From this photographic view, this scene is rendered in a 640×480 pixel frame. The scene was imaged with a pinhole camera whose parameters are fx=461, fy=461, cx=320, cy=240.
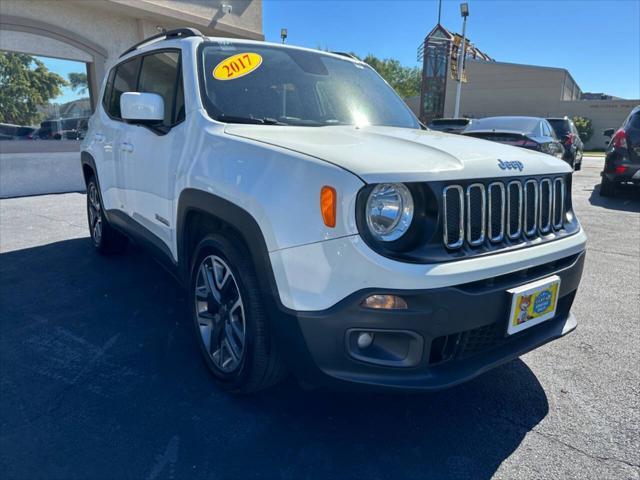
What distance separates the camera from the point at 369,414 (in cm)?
230

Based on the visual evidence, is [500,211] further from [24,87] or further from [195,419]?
[24,87]

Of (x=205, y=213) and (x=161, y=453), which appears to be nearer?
(x=161, y=453)

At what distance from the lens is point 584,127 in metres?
34.4

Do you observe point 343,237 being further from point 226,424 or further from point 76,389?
point 76,389

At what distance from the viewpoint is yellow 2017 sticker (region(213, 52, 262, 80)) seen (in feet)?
9.06

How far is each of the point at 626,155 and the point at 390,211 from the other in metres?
7.89

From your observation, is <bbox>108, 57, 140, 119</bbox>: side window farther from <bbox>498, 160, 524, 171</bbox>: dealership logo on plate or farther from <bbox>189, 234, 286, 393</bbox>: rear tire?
<bbox>498, 160, 524, 171</bbox>: dealership logo on plate

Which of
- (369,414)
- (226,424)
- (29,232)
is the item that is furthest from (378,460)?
(29,232)

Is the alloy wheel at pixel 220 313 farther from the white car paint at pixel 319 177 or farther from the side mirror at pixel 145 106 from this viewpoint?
the side mirror at pixel 145 106

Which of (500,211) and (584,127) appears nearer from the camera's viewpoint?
(500,211)

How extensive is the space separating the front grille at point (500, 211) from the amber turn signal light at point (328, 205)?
45 centimetres

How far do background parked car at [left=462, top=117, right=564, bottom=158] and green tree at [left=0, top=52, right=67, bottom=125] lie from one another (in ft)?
25.9

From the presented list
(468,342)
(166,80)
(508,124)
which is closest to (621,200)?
(508,124)

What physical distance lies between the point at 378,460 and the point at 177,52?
104 inches
